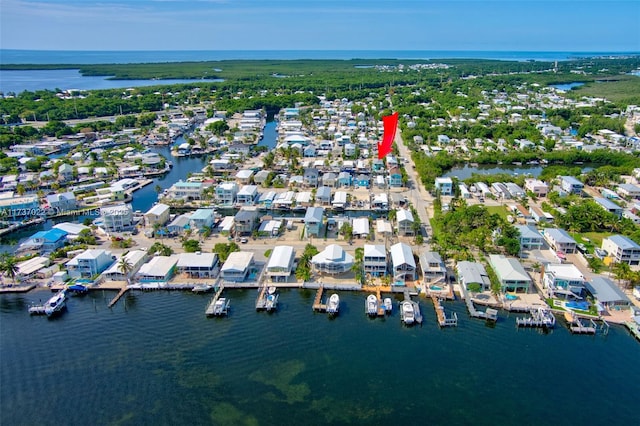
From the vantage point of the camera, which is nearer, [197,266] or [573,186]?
[197,266]

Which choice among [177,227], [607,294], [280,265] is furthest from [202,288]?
[607,294]

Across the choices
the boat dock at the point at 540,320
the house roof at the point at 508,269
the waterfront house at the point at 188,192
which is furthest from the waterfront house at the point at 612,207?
the waterfront house at the point at 188,192

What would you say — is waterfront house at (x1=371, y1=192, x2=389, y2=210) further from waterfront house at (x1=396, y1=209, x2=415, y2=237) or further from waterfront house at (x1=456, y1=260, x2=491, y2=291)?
waterfront house at (x1=456, y1=260, x2=491, y2=291)

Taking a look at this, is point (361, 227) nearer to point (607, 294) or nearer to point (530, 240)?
point (530, 240)

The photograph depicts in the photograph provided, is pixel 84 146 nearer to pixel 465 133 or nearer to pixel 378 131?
pixel 378 131

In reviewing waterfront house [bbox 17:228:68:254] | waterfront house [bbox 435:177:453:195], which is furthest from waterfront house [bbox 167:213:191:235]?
waterfront house [bbox 435:177:453:195]
